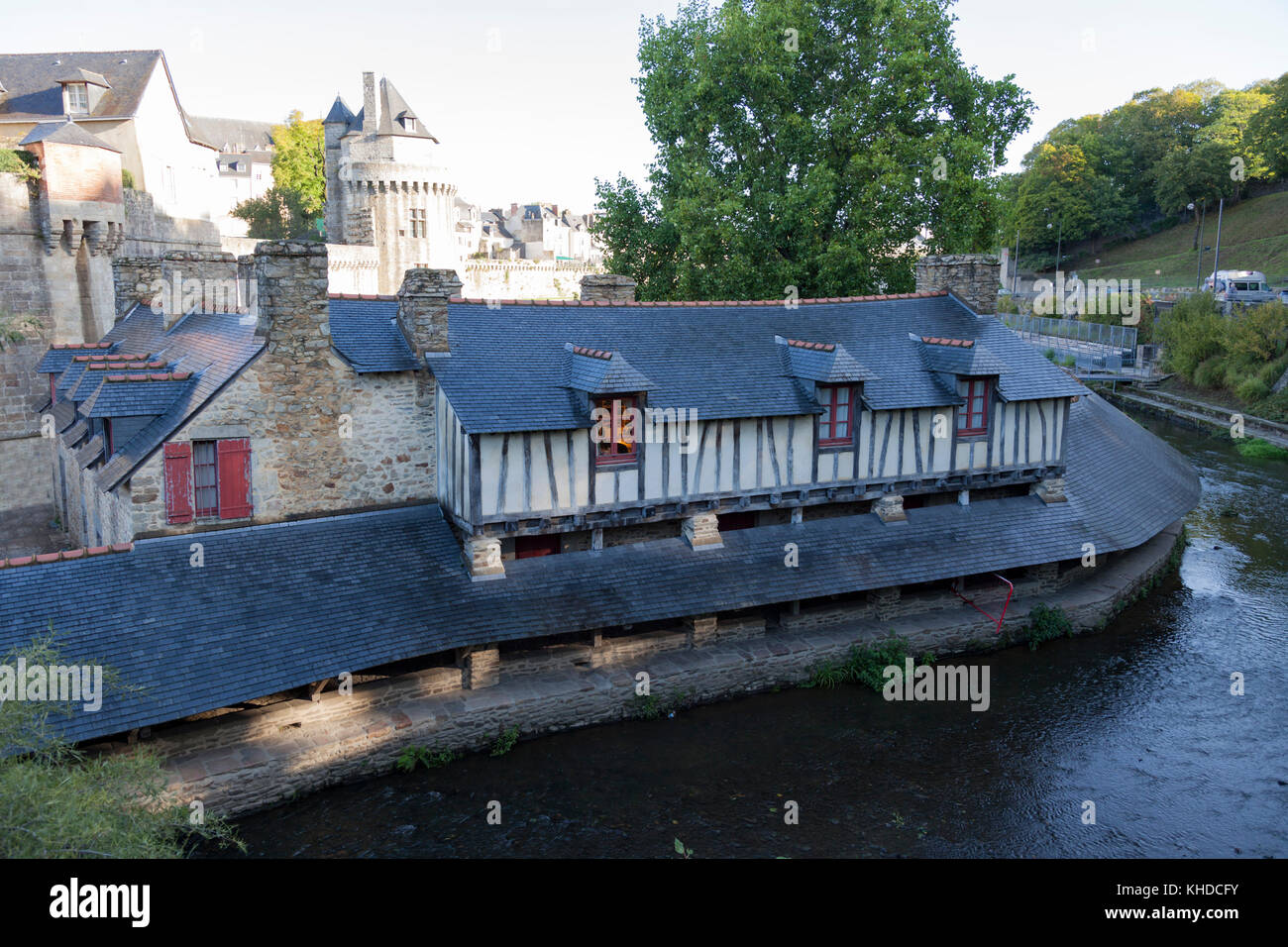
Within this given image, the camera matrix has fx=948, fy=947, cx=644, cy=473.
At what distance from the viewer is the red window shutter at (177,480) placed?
12.0 m

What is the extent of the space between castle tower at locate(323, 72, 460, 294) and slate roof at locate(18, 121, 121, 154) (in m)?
18.1

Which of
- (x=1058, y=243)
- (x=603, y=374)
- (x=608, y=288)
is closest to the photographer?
(x=603, y=374)

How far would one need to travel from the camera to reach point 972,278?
1809 cm

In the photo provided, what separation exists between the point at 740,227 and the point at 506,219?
56.1 m

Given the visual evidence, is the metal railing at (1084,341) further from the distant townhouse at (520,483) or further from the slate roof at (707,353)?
the distant townhouse at (520,483)

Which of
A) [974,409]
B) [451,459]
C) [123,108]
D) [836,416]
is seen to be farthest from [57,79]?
[974,409]

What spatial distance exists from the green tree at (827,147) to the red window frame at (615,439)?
1189 centimetres

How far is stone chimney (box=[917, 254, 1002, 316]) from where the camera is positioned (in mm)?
18031

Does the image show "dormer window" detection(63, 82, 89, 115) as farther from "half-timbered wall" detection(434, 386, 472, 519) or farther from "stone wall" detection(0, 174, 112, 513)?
"half-timbered wall" detection(434, 386, 472, 519)

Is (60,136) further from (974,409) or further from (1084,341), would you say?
(1084,341)

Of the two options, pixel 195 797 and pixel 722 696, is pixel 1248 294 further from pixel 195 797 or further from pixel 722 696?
pixel 195 797

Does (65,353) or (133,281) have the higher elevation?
(133,281)

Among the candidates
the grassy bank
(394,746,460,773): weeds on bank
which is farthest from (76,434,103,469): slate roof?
the grassy bank

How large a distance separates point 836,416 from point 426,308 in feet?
21.3
